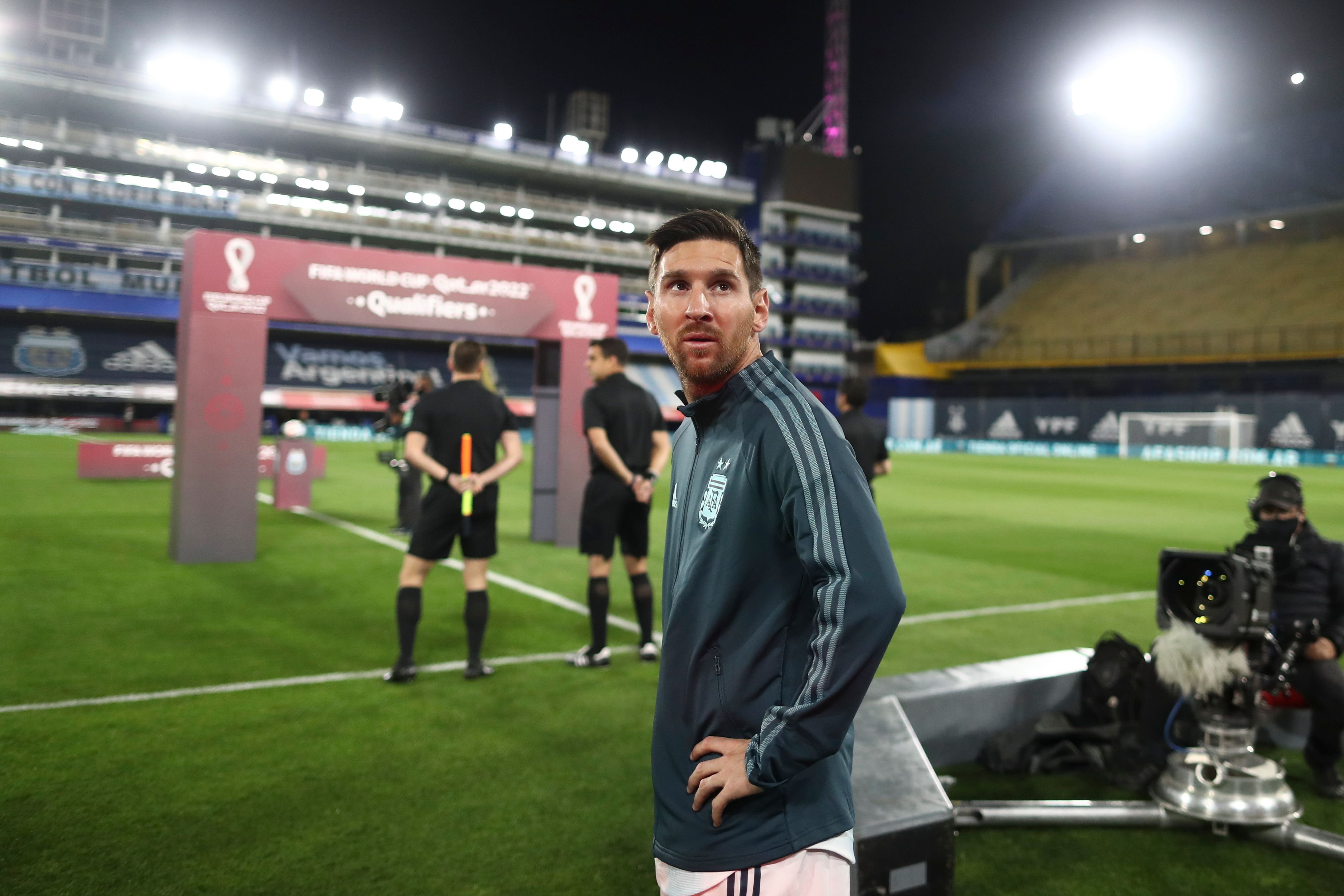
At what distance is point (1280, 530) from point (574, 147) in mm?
64093

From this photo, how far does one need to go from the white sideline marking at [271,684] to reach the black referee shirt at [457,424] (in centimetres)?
140

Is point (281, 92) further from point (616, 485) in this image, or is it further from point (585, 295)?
point (616, 485)

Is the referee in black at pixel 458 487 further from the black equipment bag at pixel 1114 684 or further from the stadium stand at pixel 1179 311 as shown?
the stadium stand at pixel 1179 311

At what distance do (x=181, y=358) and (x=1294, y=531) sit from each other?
996cm

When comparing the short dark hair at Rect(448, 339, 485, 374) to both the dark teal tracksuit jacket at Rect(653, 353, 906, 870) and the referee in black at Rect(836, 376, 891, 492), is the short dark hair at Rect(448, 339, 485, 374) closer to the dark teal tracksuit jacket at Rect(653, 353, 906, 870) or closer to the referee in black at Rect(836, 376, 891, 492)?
the referee in black at Rect(836, 376, 891, 492)

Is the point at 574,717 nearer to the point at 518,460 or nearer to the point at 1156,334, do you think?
the point at 518,460

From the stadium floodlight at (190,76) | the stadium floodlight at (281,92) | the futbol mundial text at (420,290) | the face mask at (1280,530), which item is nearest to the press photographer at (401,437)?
the futbol mundial text at (420,290)

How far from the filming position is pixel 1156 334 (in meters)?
50.1

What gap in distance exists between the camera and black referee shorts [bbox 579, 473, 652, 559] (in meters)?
6.13

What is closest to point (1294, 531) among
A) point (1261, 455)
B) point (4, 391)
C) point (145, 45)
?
point (1261, 455)

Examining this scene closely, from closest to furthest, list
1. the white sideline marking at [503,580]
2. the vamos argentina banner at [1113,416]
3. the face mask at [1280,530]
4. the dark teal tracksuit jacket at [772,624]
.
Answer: the dark teal tracksuit jacket at [772,624] → the face mask at [1280,530] → the white sideline marking at [503,580] → the vamos argentina banner at [1113,416]

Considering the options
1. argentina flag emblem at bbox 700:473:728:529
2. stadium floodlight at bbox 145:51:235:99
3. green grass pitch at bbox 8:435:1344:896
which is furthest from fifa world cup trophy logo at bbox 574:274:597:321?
stadium floodlight at bbox 145:51:235:99

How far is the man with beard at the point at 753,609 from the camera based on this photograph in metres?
1.50

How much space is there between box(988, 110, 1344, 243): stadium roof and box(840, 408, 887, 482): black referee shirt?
174ft
